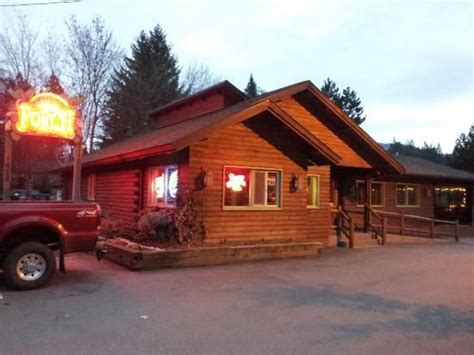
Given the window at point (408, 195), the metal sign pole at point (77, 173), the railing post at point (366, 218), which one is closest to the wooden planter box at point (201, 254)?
the metal sign pole at point (77, 173)

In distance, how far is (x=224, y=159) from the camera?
1385cm

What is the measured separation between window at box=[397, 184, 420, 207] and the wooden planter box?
39.2 feet

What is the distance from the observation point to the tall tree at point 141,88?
1510 inches

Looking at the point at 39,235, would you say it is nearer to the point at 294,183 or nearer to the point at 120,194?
the point at 120,194

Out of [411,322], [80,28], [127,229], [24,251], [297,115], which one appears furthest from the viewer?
[80,28]

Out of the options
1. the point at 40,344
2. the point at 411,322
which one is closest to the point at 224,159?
the point at 411,322

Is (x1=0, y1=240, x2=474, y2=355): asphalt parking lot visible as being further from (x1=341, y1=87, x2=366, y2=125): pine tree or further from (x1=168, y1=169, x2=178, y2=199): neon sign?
(x1=341, y1=87, x2=366, y2=125): pine tree

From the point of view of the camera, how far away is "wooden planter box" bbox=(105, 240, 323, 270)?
10977mm

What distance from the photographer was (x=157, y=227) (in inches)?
511

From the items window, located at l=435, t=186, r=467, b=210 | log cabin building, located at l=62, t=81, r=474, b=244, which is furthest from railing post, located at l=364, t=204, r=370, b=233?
window, located at l=435, t=186, r=467, b=210

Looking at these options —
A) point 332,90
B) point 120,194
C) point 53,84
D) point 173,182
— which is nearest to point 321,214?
point 173,182

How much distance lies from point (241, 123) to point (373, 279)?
5.97 metres

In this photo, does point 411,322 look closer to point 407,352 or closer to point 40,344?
point 407,352

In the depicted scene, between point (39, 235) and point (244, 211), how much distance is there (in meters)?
6.45
